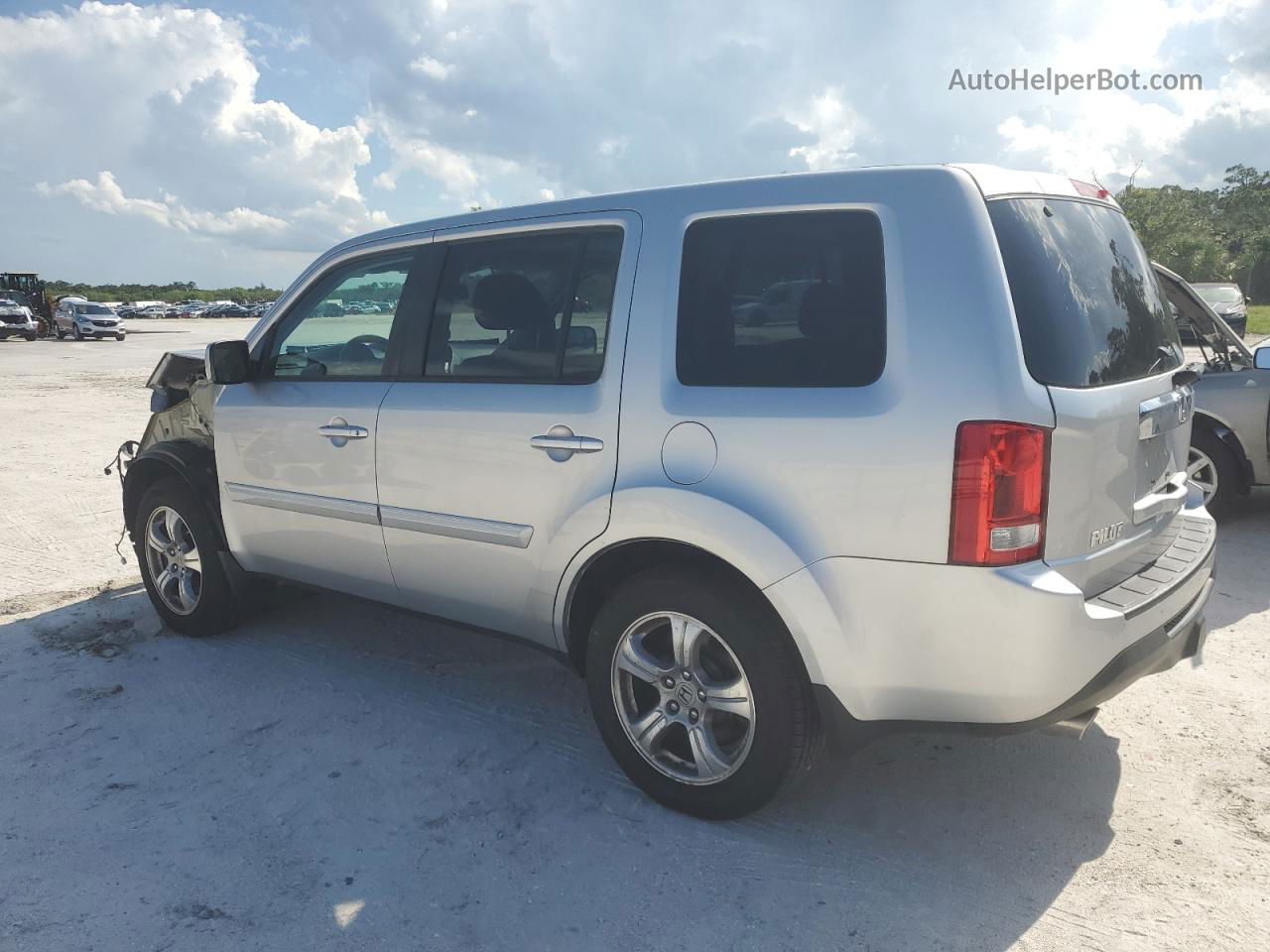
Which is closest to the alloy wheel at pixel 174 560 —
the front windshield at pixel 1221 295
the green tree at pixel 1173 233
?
the front windshield at pixel 1221 295

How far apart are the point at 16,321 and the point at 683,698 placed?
40.8 meters

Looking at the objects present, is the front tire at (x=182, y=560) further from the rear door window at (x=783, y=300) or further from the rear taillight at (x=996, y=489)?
the rear taillight at (x=996, y=489)

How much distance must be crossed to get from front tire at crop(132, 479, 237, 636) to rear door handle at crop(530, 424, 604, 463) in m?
2.20

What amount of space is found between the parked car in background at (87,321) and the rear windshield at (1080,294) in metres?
40.6

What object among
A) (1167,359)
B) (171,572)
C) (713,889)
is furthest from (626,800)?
(171,572)

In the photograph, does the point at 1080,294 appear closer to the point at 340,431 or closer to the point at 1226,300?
the point at 340,431

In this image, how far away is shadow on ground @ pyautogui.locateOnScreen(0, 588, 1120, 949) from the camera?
2.54 m

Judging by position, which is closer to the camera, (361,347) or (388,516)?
(388,516)

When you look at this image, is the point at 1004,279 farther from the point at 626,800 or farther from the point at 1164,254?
the point at 1164,254

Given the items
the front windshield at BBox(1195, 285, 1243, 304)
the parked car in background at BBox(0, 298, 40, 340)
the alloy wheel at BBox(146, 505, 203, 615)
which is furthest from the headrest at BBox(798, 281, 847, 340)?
the parked car in background at BBox(0, 298, 40, 340)

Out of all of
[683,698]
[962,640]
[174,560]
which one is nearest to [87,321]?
[174,560]

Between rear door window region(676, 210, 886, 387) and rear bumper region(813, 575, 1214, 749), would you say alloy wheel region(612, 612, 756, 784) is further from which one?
rear door window region(676, 210, 886, 387)

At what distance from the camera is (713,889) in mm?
2660

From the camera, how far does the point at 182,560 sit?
4.69 metres
